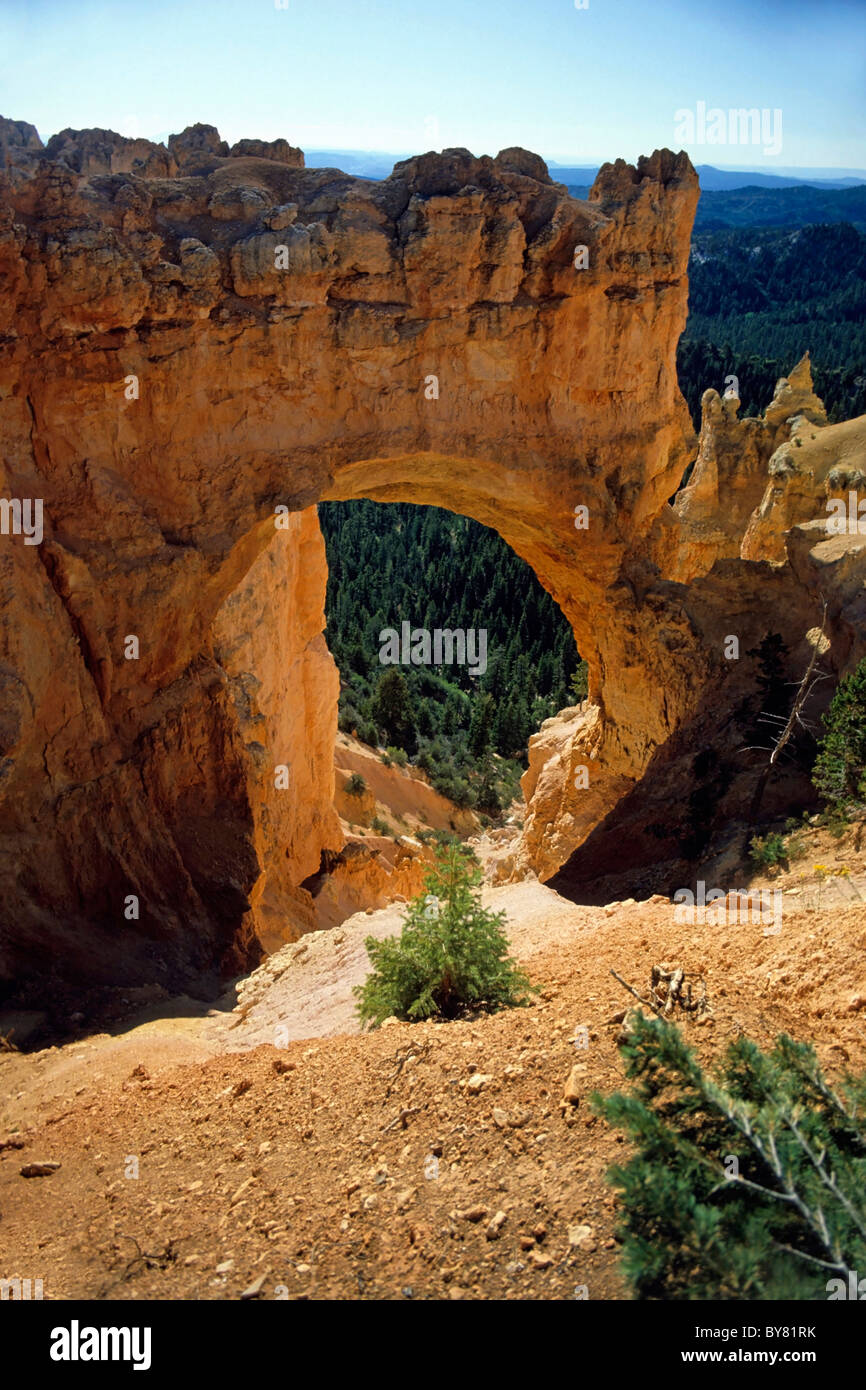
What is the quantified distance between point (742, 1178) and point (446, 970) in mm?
4064

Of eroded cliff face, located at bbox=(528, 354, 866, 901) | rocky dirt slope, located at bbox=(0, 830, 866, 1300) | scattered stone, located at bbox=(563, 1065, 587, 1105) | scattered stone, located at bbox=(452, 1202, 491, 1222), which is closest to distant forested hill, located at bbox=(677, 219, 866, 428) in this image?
eroded cliff face, located at bbox=(528, 354, 866, 901)

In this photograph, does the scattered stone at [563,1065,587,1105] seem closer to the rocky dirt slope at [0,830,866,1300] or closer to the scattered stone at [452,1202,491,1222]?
the rocky dirt slope at [0,830,866,1300]

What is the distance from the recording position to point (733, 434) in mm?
31438

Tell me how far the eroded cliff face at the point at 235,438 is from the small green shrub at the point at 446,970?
458cm

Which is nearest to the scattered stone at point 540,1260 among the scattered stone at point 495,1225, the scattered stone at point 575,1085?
the scattered stone at point 495,1225

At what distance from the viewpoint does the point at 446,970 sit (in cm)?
826

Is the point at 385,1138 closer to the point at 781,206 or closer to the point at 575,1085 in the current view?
the point at 575,1085

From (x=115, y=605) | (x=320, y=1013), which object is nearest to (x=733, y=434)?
(x=115, y=605)

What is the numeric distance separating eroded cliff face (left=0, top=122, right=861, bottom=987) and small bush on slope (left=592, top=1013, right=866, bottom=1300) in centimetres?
859

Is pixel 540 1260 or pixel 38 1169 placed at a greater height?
pixel 540 1260

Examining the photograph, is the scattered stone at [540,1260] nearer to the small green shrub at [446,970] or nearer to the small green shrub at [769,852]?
the small green shrub at [446,970]

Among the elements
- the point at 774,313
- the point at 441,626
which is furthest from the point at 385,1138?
the point at 774,313

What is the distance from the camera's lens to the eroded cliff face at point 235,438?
1183 cm
